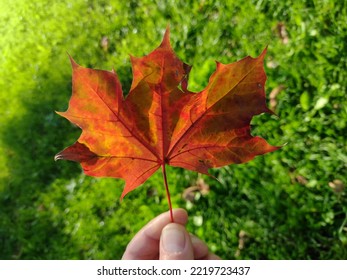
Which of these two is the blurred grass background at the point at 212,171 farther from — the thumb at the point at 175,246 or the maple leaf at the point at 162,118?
the maple leaf at the point at 162,118

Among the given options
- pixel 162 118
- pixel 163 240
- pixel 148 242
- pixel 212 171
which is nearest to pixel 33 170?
pixel 212 171

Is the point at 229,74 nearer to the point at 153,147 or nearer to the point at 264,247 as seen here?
the point at 153,147

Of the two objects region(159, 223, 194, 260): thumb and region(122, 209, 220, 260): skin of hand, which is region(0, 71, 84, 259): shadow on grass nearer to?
region(122, 209, 220, 260): skin of hand

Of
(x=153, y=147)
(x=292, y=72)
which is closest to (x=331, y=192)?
Result: (x=292, y=72)

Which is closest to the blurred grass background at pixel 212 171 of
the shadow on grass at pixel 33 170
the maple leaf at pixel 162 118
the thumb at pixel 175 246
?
the shadow on grass at pixel 33 170

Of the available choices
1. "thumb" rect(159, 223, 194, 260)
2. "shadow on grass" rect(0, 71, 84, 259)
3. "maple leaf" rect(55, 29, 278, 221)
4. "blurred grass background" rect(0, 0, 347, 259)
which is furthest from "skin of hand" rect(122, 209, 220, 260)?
"shadow on grass" rect(0, 71, 84, 259)

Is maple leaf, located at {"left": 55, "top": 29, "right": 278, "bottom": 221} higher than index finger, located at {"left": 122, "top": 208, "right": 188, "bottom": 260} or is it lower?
higher
